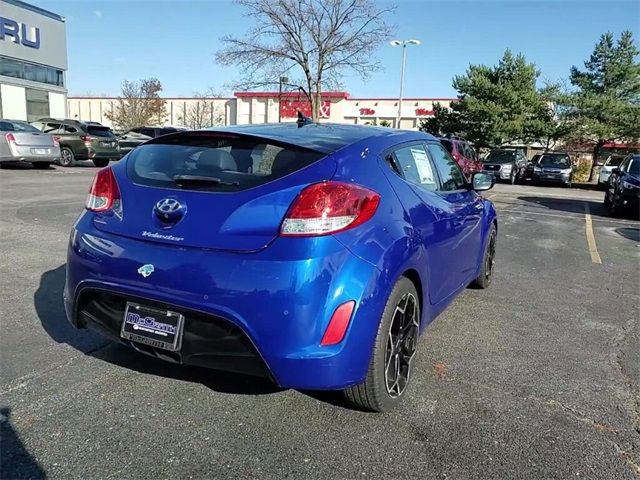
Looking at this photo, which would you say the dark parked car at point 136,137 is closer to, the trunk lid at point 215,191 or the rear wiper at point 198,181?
the trunk lid at point 215,191

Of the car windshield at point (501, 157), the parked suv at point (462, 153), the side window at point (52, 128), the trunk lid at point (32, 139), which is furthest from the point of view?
the car windshield at point (501, 157)

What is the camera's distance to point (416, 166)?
3455 mm

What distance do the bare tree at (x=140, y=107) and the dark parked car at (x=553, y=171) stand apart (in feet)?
123

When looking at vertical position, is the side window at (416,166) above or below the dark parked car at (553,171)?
above

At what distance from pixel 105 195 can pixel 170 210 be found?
55cm

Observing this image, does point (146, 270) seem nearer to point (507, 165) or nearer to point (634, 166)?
point (634, 166)

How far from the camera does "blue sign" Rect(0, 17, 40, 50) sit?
26.0m

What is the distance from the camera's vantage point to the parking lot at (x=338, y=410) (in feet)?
7.72

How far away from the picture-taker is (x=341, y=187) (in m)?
2.52

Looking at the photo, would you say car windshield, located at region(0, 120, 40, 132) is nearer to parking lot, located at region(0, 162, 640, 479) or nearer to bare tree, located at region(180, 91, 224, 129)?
parking lot, located at region(0, 162, 640, 479)

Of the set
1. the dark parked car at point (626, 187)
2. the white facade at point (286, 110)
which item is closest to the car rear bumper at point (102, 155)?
the dark parked car at point (626, 187)

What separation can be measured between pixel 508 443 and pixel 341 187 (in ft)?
4.92

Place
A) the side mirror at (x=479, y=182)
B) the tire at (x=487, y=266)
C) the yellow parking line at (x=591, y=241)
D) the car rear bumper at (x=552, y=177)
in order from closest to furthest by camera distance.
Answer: the side mirror at (x=479, y=182)
the tire at (x=487, y=266)
the yellow parking line at (x=591, y=241)
the car rear bumper at (x=552, y=177)

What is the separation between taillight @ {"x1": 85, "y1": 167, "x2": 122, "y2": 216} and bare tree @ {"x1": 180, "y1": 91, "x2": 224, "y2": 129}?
57.2 m
